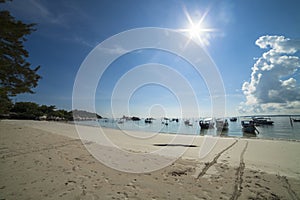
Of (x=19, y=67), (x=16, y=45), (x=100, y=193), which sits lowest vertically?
(x=100, y=193)

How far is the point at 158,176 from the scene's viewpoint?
5531 mm

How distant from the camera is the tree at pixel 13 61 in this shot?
532 cm

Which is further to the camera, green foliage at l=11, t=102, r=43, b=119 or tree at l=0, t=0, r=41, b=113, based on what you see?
green foliage at l=11, t=102, r=43, b=119

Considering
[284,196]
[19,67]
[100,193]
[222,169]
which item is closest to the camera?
[100,193]

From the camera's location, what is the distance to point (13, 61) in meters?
6.08

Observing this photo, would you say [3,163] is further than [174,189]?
Yes

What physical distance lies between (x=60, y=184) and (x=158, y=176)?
3.11 meters

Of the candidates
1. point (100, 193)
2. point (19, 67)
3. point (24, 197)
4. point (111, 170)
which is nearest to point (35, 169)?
point (24, 197)

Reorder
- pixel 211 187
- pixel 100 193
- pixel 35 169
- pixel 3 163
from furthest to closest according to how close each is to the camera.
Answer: pixel 3 163
pixel 35 169
pixel 211 187
pixel 100 193

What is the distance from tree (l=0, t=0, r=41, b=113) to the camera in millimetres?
5323

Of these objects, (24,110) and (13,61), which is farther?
(24,110)

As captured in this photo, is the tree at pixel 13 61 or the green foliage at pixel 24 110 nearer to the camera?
the tree at pixel 13 61

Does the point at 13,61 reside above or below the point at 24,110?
below

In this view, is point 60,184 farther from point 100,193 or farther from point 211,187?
point 211,187
